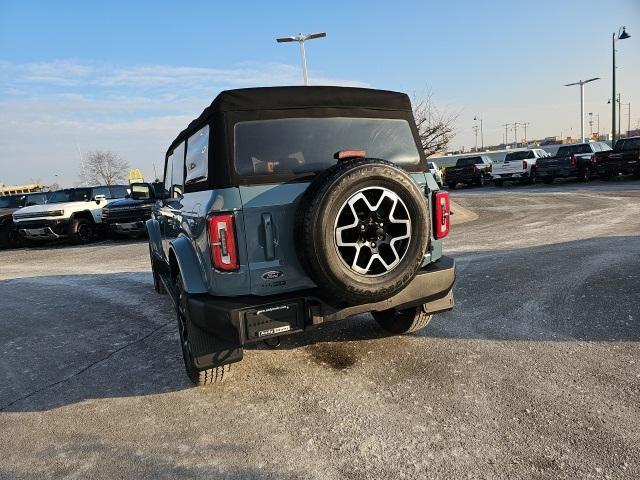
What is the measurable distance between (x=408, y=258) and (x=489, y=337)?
1.48 metres

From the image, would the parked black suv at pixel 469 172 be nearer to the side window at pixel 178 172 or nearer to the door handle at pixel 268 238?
the side window at pixel 178 172

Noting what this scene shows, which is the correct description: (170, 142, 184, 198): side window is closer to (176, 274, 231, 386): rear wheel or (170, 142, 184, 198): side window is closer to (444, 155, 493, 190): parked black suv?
(176, 274, 231, 386): rear wheel

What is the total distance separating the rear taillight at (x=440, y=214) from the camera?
12.2 ft

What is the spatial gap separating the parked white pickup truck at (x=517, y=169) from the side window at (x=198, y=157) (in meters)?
21.4

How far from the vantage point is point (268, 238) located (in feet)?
10.2

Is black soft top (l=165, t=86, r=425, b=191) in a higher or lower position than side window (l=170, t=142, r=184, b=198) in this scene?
higher

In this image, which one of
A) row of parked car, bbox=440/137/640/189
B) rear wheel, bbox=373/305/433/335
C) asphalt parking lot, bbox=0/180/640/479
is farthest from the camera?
row of parked car, bbox=440/137/640/189

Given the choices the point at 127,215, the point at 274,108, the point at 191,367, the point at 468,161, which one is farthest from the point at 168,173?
the point at 468,161

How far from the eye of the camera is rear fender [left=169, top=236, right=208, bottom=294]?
3295mm

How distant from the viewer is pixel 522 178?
22656 millimetres

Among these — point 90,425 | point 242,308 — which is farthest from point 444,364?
point 90,425

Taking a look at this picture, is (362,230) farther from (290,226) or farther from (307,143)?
(307,143)

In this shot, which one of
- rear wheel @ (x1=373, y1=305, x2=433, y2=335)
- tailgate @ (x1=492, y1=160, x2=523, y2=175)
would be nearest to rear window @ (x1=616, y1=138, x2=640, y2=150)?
tailgate @ (x1=492, y1=160, x2=523, y2=175)

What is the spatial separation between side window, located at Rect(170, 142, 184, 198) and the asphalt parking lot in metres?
1.48
